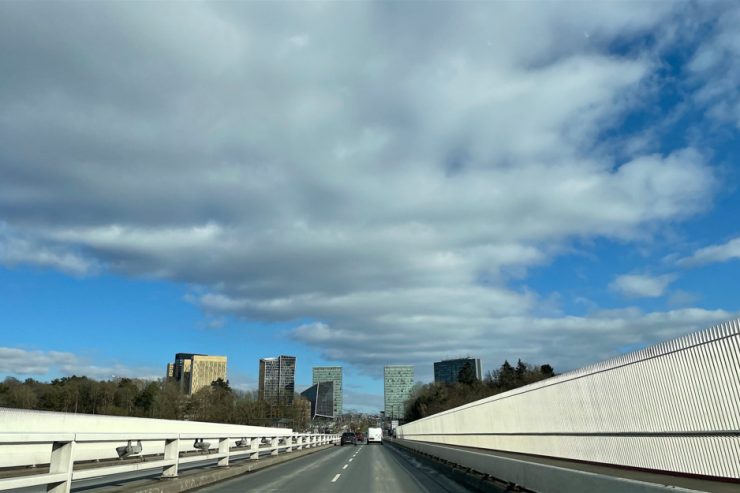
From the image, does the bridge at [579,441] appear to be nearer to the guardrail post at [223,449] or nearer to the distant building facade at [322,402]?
the guardrail post at [223,449]

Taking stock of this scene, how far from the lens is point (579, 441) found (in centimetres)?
1848

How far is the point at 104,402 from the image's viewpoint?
134 m

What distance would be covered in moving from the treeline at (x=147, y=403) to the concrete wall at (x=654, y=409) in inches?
4360

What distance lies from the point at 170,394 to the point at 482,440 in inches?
4834

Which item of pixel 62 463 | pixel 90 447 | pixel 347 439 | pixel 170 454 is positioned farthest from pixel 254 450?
pixel 347 439

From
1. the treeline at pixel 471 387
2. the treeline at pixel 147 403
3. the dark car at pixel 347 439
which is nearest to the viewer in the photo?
the dark car at pixel 347 439

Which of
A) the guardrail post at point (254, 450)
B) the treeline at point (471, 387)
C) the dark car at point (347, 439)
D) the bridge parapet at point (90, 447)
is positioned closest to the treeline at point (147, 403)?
the treeline at point (471, 387)

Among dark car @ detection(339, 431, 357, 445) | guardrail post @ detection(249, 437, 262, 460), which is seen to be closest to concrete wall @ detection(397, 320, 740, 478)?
guardrail post @ detection(249, 437, 262, 460)

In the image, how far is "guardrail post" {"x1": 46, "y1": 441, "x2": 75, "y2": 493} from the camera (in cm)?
862

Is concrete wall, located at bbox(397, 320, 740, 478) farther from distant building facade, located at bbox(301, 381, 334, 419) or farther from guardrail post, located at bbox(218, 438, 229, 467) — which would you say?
distant building facade, located at bbox(301, 381, 334, 419)

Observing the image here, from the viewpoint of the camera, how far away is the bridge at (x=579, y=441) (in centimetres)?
963

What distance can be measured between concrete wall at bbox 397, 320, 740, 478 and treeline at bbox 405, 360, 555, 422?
305 feet

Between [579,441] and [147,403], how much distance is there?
138 m

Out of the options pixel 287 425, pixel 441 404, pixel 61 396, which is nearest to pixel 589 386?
pixel 287 425
